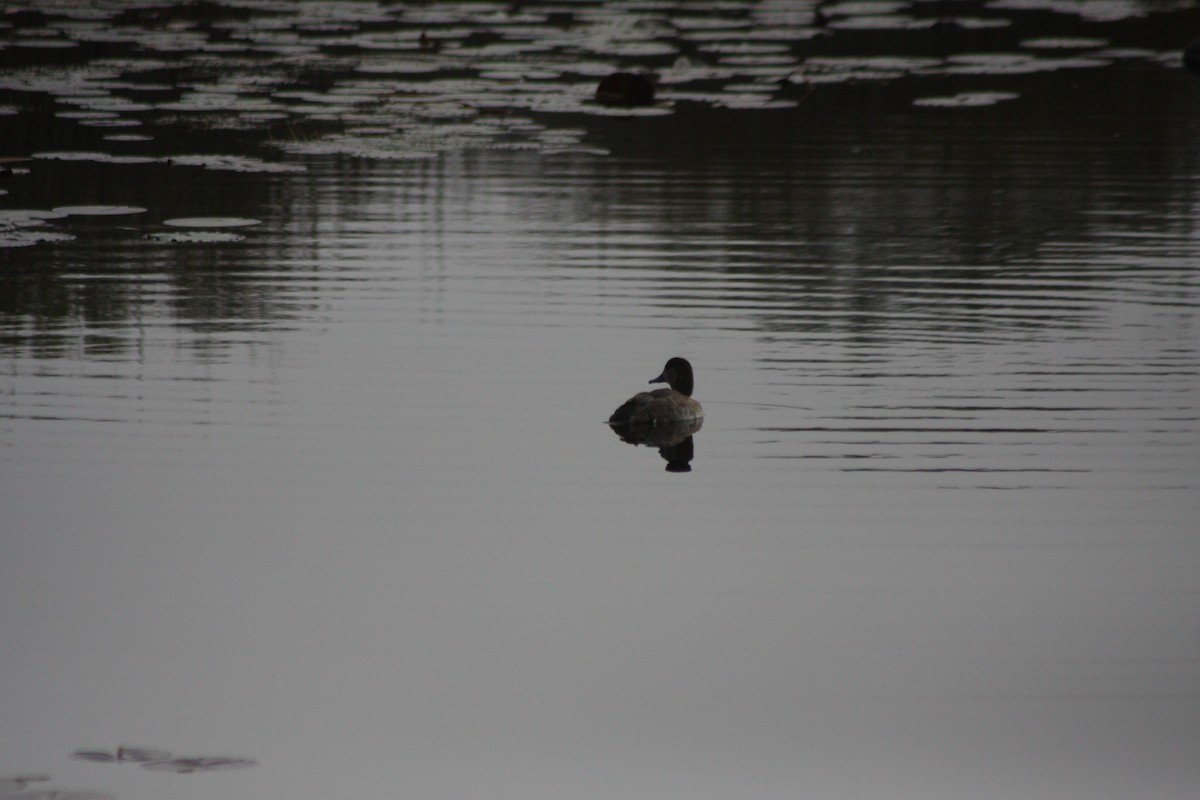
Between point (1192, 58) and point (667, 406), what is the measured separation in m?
17.7

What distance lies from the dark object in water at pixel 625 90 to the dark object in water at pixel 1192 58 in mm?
7790

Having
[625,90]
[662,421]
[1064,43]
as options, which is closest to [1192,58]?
[1064,43]

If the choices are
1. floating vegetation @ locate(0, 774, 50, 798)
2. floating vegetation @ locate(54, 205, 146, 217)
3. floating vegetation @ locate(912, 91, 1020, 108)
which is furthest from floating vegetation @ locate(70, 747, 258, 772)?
floating vegetation @ locate(912, 91, 1020, 108)

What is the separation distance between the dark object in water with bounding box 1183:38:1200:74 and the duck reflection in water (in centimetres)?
1700

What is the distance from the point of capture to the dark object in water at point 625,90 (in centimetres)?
2042

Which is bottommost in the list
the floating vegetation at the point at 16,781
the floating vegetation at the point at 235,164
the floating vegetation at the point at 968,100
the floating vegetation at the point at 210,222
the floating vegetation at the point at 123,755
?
the floating vegetation at the point at 16,781

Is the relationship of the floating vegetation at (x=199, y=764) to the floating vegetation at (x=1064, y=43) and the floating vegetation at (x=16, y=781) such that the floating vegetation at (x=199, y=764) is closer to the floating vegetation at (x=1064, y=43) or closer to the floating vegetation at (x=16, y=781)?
the floating vegetation at (x=16, y=781)

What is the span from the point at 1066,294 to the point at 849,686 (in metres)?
6.30

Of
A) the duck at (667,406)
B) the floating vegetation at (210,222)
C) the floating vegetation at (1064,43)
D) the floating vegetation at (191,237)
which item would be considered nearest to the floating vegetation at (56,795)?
the duck at (667,406)

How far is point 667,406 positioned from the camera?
345 inches

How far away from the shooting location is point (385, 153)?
56.0 ft

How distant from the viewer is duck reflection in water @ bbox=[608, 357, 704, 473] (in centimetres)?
872

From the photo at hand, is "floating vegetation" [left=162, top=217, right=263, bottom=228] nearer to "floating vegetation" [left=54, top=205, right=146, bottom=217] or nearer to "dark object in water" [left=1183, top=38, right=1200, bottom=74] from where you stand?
"floating vegetation" [left=54, top=205, right=146, bottom=217]

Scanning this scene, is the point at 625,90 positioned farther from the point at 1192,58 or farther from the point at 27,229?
the point at 27,229
